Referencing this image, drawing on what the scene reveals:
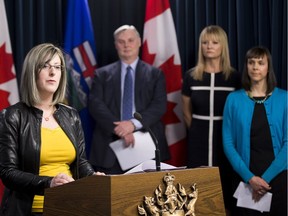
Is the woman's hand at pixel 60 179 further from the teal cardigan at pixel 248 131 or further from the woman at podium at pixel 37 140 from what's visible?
the teal cardigan at pixel 248 131

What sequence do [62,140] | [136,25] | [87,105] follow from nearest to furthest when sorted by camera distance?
[62,140]
[87,105]
[136,25]

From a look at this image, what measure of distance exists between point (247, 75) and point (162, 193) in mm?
2431

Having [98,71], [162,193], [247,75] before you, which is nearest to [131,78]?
[98,71]

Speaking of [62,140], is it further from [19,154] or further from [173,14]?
[173,14]

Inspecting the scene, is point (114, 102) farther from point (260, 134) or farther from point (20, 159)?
point (20, 159)

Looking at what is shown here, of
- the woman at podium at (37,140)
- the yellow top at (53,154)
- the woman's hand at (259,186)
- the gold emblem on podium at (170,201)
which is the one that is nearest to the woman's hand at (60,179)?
the woman at podium at (37,140)

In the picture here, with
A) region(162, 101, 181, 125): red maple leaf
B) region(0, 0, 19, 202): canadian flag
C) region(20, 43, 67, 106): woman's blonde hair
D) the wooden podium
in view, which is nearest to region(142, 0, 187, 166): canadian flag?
region(162, 101, 181, 125): red maple leaf

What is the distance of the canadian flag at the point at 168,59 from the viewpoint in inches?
202

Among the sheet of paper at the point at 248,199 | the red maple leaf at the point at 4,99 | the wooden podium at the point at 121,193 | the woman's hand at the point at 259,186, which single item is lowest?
the sheet of paper at the point at 248,199

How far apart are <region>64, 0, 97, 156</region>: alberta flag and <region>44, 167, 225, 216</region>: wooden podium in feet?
8.97

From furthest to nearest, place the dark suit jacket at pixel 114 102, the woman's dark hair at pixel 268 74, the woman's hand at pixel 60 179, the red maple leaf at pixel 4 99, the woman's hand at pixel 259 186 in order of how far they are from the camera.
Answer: the red maple leaf at pixel 4 99 < the dark suit jacket at pixel 114 102 < the woman's dark hair at pixel 268 74 < the woman's hand at pixel 259 186 < the woman's hand at pixel 60 179

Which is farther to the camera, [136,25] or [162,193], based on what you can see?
[136,25]

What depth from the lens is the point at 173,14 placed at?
17.8 ft

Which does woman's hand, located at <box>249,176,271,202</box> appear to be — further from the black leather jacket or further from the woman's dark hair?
the black leather jacket
